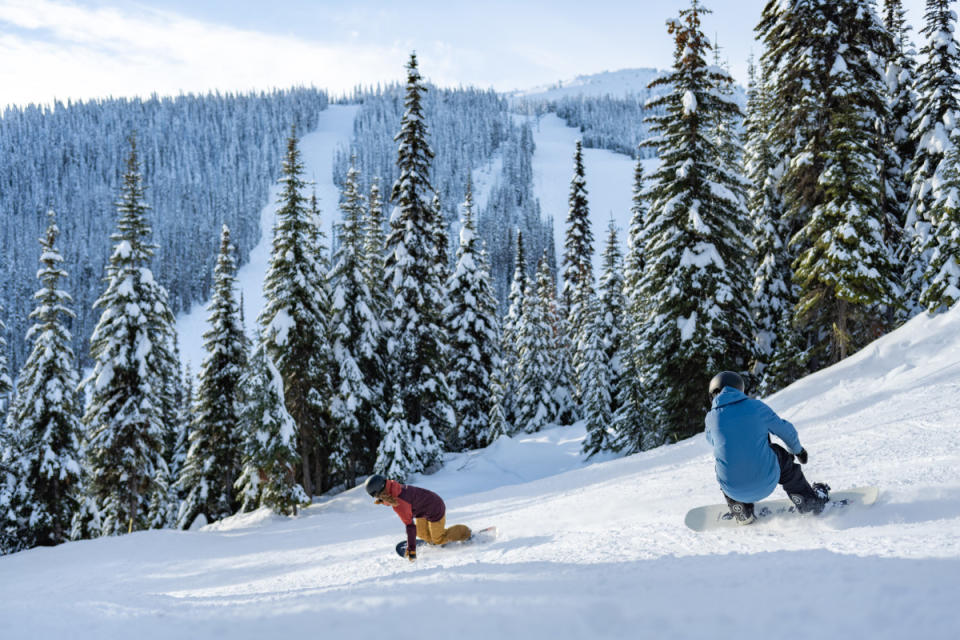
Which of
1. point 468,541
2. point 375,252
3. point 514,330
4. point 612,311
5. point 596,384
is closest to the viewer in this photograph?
point 468,541

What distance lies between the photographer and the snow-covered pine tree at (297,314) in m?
24.2

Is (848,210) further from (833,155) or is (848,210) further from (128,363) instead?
(128,363)

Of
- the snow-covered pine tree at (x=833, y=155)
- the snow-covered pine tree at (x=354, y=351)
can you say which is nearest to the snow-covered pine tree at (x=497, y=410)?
the snow-covered pine tree at (x=354, y=351)

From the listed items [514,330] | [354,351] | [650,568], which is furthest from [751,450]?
[514,330]

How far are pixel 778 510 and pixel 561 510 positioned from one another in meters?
4.13

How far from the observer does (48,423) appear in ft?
84.7

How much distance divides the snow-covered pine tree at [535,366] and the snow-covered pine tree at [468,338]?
4.98 metres

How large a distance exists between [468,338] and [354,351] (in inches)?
306

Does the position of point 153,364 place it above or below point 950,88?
below

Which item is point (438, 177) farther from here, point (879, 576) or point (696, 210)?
point (879, 576)

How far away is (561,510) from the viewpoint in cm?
973

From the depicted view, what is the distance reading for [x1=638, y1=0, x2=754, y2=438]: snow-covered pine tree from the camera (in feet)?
60.0

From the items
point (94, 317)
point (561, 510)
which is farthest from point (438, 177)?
point (561, 510)

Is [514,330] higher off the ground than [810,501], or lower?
higher
